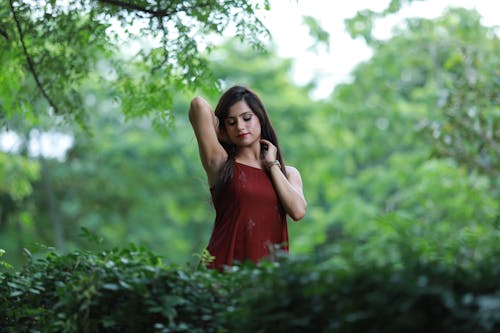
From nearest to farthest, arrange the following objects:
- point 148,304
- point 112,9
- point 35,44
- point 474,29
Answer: point 148,304 < point 112,9 < point 35,44 < point 474,29

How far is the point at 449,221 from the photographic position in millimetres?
17047

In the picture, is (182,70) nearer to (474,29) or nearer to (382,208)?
(474,29)

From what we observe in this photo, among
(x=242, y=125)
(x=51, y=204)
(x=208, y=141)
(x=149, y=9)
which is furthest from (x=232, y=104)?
(x=51, y=204)

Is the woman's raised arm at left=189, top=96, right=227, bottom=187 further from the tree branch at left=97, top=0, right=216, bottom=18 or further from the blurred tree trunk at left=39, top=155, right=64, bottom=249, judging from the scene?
the blurred tree trunk at left=39, top=155, right=64, bottom=249

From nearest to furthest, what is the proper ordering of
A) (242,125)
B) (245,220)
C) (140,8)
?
(245,220) < (242,125) < (140,8)

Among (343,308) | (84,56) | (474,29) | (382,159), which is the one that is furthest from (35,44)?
(382,159)

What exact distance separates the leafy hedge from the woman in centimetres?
89

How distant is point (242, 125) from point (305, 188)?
1923 cm

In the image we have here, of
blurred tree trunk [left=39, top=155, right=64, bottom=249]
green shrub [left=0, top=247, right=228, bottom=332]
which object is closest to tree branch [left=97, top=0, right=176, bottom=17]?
green shrub [left=0, top=247, right=228, bottom=332]

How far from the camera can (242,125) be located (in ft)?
16.6

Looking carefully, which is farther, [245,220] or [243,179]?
[243,179]

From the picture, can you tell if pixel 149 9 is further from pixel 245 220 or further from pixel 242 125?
pixel 245 220

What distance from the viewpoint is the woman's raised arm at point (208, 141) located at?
4.87 m

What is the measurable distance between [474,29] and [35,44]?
12.1m
